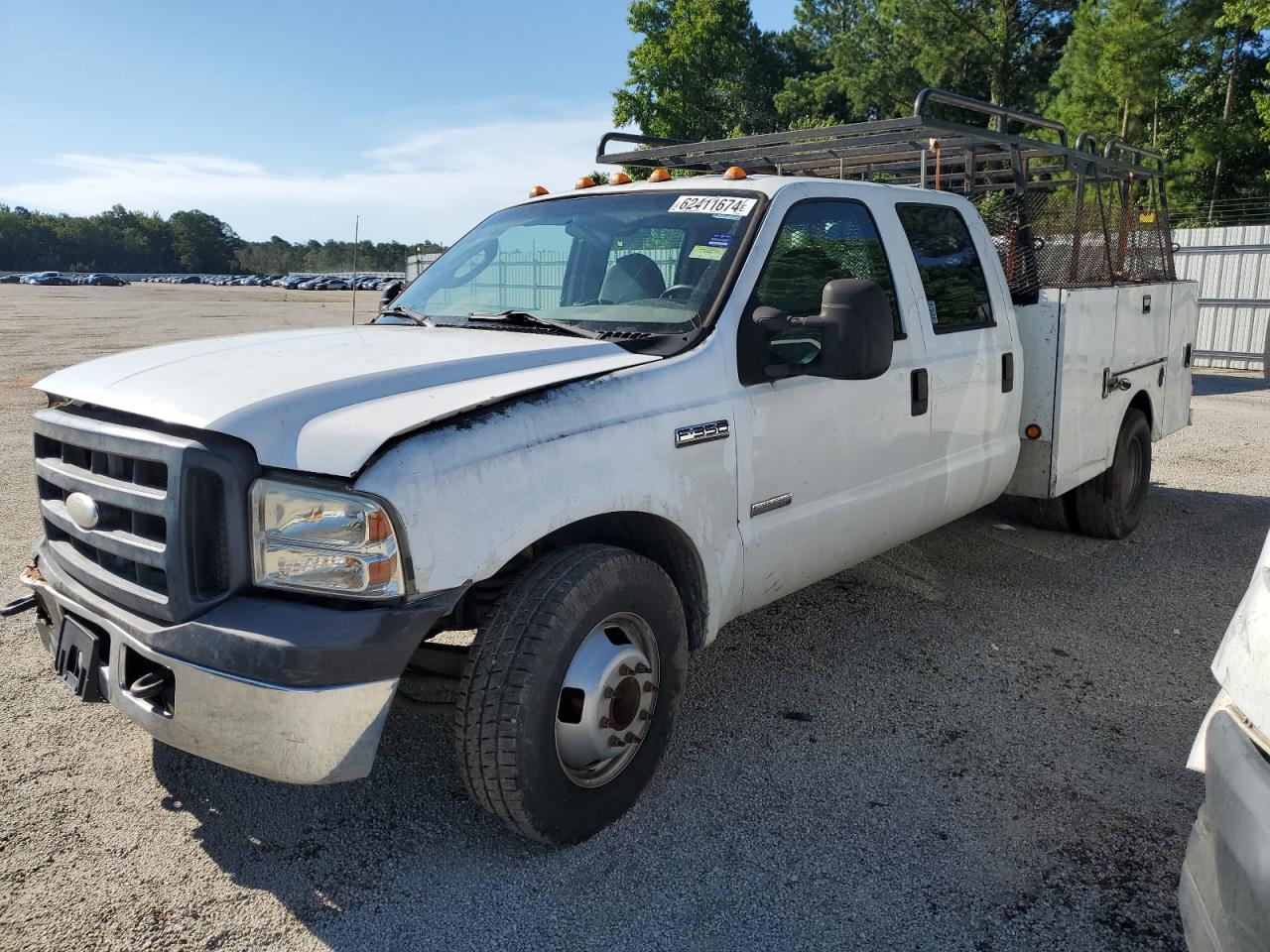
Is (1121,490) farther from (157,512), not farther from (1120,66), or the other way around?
(1120,66)

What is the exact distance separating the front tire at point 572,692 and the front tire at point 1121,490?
384cm

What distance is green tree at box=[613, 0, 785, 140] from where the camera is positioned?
4806cm

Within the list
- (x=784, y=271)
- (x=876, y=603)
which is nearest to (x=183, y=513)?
(x=784, y=271)

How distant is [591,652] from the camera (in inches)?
115

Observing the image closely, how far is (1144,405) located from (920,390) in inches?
119

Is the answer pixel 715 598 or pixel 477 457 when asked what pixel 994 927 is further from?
pixel 477 457

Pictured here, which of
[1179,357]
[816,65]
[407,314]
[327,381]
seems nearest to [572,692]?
[327,381]

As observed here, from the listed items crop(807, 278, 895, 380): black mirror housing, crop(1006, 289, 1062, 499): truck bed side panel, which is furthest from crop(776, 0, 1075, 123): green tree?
crop(807, 278, 895, 380): black mirror housing

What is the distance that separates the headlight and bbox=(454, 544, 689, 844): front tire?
415mm

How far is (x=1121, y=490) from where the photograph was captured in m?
6.16

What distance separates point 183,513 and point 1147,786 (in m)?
3.02

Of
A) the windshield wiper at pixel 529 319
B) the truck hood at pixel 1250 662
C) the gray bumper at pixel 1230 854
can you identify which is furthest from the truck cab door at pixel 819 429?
the gray bumper at pixel 1230 854

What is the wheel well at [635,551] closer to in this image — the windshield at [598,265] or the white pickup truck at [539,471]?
the white pickup truck at [539,471]

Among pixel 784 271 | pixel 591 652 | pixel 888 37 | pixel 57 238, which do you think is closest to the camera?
pixel 591 652
